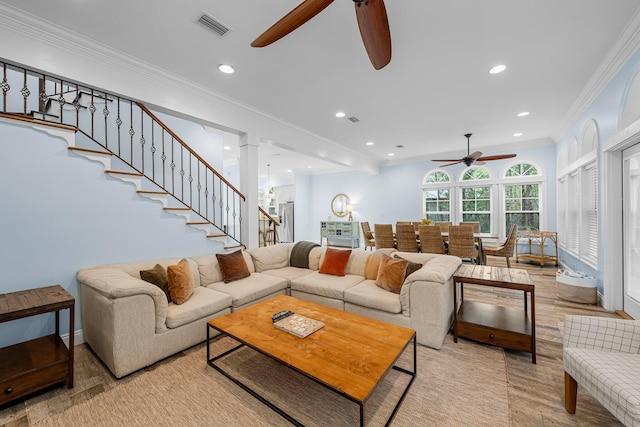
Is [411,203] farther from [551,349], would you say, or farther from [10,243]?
[10,243]

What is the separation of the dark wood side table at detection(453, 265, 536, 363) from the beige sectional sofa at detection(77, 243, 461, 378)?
13cm

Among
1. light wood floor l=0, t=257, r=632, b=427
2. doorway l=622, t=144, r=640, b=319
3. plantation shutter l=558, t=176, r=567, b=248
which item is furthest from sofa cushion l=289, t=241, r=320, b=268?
Result: plantation shutter l=558, t=176, r=567, b=248

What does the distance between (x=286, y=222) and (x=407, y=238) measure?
254 inches

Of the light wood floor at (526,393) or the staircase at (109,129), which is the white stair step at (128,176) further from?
the light wood floor at (526,393)

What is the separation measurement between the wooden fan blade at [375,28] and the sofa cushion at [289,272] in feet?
8.89

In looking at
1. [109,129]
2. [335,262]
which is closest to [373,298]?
[335,262]

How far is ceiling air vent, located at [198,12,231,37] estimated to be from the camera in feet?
7.44

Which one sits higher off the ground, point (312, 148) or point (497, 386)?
point (312, 148)

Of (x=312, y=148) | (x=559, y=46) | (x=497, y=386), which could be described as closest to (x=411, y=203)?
(x=312, y=148)

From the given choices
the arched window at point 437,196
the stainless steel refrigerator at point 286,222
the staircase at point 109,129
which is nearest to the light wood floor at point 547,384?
the staircase at point 109,129

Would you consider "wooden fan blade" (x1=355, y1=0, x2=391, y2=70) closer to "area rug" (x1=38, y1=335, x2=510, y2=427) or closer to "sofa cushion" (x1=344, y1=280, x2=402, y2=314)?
"sofa cushion" (x1=344, y1=280, x2=402, y2=314)

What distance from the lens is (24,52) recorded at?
2311mm

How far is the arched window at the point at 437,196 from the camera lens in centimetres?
776

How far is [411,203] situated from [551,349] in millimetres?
6032
